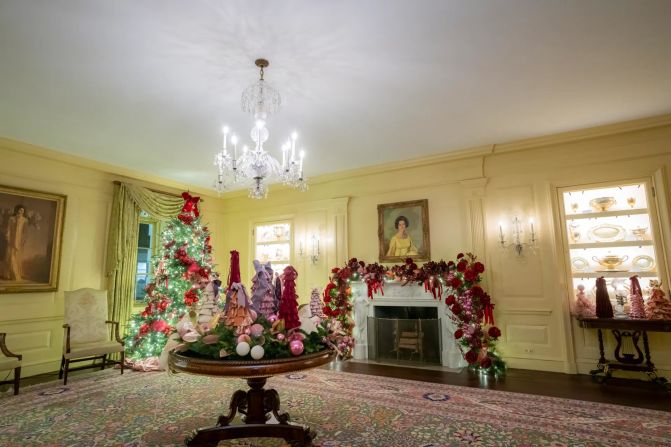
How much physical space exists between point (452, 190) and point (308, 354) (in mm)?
3816

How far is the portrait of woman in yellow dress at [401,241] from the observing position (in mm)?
5641

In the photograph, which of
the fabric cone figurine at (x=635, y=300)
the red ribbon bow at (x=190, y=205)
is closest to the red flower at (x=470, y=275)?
the fabric cone figurine at (x=635, y=300)

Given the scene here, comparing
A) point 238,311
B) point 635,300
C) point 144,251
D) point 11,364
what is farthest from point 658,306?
point 144,251

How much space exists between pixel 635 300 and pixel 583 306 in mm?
502

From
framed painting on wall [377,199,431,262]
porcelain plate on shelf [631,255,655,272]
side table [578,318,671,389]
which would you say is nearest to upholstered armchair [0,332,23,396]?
framed painting on wall [377,199,431,262]

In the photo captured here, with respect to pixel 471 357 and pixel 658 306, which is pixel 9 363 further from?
pixel 658 306

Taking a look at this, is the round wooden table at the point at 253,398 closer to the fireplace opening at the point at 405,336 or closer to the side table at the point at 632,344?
the fireplace opening at the point at 405,336

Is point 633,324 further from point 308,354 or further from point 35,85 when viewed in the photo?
point 35,85

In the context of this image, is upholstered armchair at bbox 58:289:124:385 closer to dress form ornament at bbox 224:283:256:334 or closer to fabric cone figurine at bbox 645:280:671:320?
dress form ornament at bbox 224:283:256:334

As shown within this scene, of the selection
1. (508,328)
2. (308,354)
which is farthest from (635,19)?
(508,328)

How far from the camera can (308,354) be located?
2447 millimetres

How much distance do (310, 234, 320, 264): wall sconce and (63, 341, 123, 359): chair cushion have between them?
119 inches

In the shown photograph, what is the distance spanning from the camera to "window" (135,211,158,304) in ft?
19.8

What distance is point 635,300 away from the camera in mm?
4129
